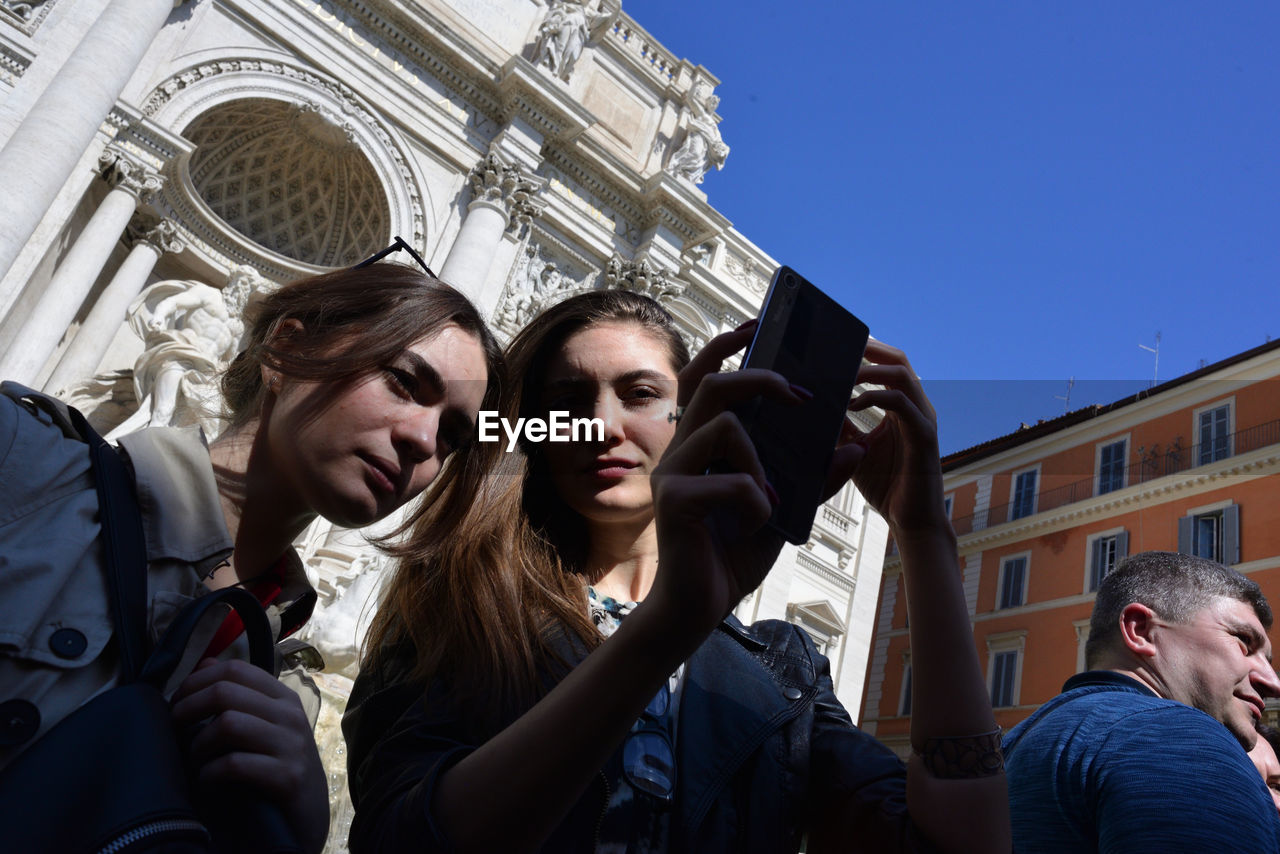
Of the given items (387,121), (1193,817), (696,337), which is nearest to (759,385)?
(1193,817)

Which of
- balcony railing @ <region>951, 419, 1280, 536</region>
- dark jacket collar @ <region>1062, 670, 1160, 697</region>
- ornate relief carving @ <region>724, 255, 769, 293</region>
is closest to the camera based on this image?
dark jacket collar @ <region>1062, 670, 1160, 697</region>

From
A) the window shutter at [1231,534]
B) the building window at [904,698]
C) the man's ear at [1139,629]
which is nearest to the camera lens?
the man's ear at [1139,629]

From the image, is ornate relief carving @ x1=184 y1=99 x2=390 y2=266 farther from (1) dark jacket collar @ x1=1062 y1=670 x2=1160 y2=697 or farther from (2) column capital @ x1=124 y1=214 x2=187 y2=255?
(1) dark jacket collar @ x1=1062 y1=670 x2=1160 y2=697

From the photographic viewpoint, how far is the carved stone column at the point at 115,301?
406 inches

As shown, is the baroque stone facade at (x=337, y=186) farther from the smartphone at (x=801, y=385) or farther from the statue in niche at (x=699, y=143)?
the smartphone at (x=801, y=385)

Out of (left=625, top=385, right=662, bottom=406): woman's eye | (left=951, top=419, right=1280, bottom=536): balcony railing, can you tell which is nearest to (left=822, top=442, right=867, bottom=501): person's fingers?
(left=625, top=385, right=662, bottom=406): woman's eye

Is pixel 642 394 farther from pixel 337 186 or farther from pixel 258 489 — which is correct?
pixel 337 186

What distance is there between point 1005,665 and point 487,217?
48.5 ft

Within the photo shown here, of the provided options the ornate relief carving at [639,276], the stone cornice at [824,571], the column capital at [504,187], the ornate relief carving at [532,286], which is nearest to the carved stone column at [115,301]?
the column capital at [504,187]

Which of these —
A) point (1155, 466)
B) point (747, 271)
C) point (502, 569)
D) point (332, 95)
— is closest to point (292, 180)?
point (332, 95)

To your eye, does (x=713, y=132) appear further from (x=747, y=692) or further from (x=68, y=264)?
(x=747, y=692)

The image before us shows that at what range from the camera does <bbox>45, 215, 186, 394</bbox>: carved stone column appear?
1031 cm

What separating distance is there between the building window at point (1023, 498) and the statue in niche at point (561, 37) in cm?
1384

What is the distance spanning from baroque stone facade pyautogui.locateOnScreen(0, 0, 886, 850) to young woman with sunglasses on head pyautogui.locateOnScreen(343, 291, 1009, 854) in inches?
192
